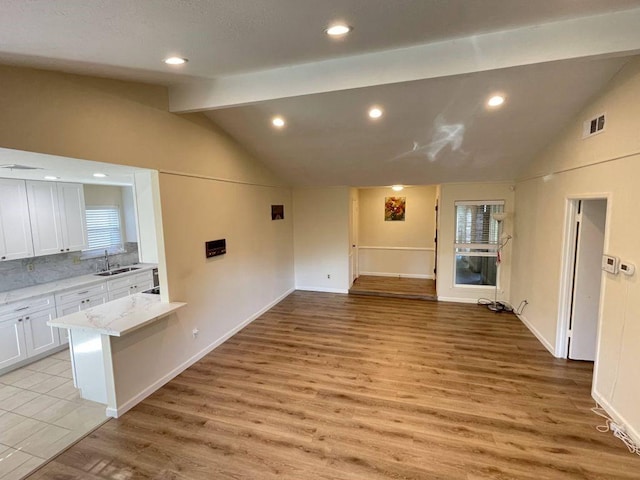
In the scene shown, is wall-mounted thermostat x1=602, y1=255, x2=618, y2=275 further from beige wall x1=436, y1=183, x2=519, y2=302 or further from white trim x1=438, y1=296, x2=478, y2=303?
white trim x1=438, y1=296, x2=478, y2=303

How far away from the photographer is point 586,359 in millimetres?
3641

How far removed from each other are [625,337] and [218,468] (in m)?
3.49

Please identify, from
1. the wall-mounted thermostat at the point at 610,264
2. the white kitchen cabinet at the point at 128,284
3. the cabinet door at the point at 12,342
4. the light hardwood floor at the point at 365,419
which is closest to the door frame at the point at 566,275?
the light hardwood floor at the point at 365,419

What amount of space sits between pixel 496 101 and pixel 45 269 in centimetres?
651

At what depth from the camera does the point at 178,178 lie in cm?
342

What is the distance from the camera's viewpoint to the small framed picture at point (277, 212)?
5.87 meters

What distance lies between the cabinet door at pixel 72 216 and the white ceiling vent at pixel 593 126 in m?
6.93

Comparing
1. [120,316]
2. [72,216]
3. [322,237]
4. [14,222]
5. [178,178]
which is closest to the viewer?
[120,316]

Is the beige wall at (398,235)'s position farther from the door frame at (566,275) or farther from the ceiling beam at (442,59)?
the ceiling beam at (442,59)

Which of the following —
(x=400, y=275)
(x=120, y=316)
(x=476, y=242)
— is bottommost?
(x=400, y=275)

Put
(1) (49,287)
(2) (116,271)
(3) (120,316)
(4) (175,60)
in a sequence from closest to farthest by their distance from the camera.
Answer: (4) (175,60), (3) (120,316), (1) (49,287), (2) (116,271)

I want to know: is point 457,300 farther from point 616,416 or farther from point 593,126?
point 593,126

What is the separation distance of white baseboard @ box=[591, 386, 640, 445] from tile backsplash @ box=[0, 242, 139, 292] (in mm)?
7005

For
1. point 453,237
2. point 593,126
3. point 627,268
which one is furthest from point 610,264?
point 453,237
